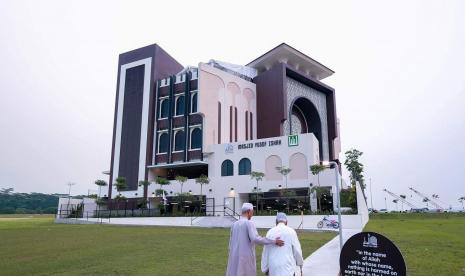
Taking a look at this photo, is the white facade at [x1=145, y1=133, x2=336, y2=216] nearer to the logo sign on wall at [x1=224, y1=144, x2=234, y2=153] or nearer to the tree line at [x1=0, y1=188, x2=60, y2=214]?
the logo sign on wall at [x1=224, y1=144, x2=234, y2=153]

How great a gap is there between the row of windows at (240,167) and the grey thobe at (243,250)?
→ 35953 millimetres

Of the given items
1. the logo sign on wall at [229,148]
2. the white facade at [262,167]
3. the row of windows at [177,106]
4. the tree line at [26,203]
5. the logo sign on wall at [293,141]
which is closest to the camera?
the white facade at [262,167]

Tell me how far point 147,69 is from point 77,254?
42.9 metres

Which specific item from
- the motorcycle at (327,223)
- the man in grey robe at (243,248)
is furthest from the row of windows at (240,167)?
the man in grey robe at (243,248)

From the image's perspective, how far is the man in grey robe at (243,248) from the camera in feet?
18.6

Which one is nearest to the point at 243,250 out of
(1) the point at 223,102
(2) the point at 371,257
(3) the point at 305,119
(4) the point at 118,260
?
(2) the point at 371,257

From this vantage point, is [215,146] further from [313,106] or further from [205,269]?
[205,269]

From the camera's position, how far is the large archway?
59.0m

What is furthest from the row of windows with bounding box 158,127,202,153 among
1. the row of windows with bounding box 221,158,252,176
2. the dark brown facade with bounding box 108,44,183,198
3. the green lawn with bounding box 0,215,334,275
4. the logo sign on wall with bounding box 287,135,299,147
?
the green lawn with bounding box 0,215,334,275

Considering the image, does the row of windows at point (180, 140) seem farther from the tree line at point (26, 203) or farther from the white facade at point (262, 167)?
the tree line at point (26, 203)

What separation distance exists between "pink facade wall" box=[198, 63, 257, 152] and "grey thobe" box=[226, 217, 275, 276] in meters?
39.6

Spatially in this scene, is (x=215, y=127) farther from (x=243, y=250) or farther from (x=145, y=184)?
(x=243, y=250)

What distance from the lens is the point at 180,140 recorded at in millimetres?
48656

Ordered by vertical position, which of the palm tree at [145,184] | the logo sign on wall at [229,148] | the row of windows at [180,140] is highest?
the row of windows at [180,140]
